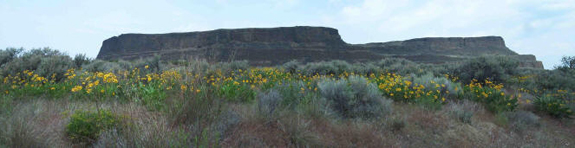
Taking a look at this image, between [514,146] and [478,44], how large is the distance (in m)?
83.9

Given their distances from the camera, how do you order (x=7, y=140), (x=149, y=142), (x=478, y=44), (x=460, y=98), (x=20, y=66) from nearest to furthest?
(x=149, y=142) < (x=7, y=140) < (x=460, y=98) < (x=20, y=66) < (x=478, y=44)

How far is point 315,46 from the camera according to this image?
64938mm

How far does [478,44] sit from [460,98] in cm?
8148

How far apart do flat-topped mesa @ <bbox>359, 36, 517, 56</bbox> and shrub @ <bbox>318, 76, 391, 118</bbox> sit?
223ft

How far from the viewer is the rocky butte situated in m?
57.6

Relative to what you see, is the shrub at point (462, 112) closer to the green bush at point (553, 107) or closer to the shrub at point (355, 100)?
the shrub at point (355, 100)

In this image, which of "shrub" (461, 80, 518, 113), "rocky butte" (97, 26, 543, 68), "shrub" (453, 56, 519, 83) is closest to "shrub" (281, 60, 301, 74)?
"shrub" (453, 56, 519, 83)

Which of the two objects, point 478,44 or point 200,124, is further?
point 478,44

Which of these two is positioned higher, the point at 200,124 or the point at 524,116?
the point at 200,124

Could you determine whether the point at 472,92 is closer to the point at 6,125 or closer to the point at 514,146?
the point at 514,146

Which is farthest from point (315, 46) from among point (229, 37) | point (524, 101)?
point (524, 101)

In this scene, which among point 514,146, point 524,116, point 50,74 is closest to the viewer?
point 514,146

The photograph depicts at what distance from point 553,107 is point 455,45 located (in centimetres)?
7812

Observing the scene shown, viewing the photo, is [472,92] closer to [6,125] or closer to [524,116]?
[524,116]
